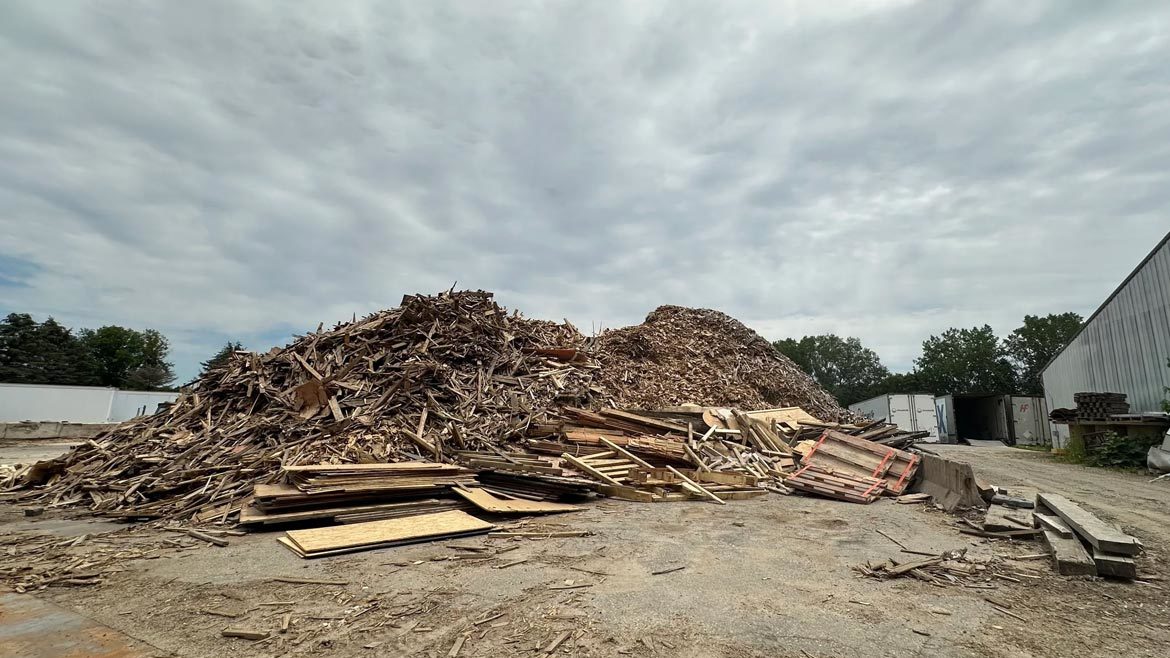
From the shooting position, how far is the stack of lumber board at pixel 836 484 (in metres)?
8.62

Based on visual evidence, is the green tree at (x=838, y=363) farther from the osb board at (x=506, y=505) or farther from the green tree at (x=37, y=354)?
the green tree at (x=37, y=354)

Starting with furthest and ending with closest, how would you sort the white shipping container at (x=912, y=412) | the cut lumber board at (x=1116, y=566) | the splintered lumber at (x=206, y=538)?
the white shipping container at (x=912, y=412), the splintered lumber at (x=206, y=538), the cut lumber board at (x=1116, y=566)

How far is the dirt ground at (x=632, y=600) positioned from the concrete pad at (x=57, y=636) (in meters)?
0.09

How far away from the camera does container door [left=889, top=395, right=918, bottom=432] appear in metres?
29.5

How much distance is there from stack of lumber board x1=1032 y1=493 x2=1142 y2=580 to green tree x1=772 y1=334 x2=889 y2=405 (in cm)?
8117

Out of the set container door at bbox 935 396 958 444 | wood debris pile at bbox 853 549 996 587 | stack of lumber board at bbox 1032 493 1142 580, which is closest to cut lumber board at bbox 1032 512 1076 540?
stack of lumber board at bbox 1032 493 1142 580

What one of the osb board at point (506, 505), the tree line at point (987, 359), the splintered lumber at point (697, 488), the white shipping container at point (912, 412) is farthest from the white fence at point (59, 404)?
the tree line at point (987, 359)

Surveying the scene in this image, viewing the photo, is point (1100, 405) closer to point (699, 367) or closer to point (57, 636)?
point (699, 367)

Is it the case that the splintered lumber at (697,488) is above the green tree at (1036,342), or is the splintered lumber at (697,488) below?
below

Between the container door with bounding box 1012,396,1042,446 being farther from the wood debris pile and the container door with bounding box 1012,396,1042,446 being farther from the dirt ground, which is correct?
the wood debris pile

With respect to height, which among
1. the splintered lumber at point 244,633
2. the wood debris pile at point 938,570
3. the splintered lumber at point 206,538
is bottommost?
the splintered lumber at point 206,538

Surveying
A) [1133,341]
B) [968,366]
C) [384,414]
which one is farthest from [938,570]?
[968,366]

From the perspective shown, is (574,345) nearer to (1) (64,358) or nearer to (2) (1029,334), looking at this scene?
(1) (64,358)

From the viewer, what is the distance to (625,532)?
6.40 metres
